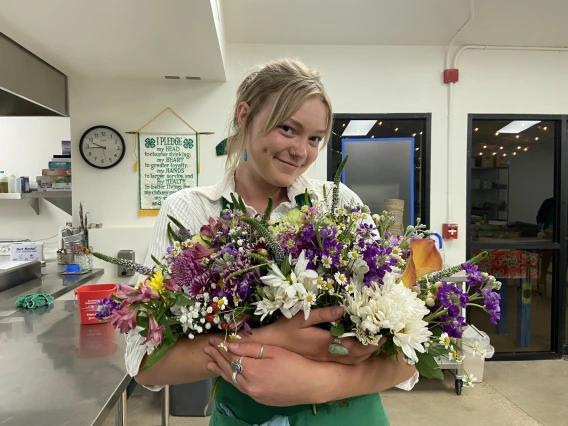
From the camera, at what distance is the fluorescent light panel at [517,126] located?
3549 millimetres

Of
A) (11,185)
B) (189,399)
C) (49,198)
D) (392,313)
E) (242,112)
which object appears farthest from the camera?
(11,185)

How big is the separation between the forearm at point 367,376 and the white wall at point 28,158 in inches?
161

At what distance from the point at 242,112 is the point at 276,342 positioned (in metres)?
0.61

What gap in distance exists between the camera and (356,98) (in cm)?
328

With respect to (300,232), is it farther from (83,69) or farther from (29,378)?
(83,69)

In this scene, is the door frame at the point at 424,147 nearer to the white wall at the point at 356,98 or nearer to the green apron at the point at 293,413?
the white wall at the point at 356,98

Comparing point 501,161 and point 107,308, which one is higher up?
point 501,161

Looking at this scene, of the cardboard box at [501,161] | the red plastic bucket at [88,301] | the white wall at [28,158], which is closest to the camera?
the red plastic bucket at [88,301]

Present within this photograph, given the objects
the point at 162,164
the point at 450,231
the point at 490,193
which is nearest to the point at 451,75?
the point at 490,193

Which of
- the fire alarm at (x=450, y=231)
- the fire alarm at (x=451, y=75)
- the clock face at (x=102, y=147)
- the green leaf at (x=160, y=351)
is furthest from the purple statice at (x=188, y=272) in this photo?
the fire alarm at (x=451, y=75)

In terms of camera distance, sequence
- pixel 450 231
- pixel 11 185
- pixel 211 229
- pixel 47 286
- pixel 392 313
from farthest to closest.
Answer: pixel 11 185 < pixel 450 231 < pixel 47 286 < pixel 211 229 < pixel 392 313

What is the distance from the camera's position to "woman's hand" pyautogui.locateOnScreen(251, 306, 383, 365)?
663 mm

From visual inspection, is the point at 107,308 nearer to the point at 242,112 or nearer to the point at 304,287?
the point at 304,287

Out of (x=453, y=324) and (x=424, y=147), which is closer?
(x=453, y=324)
